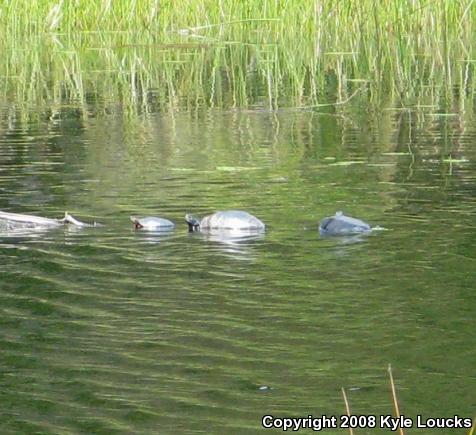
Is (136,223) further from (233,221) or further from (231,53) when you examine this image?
(231,53)

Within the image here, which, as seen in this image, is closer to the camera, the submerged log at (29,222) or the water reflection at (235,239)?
the water reflection at (235,239)

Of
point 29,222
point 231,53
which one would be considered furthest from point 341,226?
point 231,53

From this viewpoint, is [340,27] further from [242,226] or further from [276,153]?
[242,226]

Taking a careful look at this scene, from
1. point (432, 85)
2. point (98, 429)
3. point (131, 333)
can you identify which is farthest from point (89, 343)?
point (432, 85)

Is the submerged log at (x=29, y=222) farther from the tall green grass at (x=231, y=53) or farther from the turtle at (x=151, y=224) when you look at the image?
the tall green grass at (x=231, y=53)

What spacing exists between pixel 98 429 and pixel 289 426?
1.56ft

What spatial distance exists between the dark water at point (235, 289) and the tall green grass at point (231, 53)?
1.42 metres

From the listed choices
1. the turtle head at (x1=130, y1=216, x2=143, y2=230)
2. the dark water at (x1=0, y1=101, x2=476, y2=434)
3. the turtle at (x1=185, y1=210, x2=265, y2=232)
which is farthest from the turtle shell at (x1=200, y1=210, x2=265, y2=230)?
the turtle head at (x1=130, y1=216, x2=143, y2=230)

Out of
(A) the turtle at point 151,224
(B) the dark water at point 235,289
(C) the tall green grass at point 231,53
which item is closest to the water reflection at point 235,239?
(B) the dark water at point 235,289

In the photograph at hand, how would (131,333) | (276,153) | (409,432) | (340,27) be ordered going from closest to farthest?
(409,432) < (131,333) < (276,153) < (340,27)

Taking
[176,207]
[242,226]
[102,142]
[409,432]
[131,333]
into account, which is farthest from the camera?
[102,142]

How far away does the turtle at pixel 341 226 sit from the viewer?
5262 millimetres

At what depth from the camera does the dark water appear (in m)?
3.35

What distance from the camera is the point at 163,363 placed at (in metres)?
3.65
